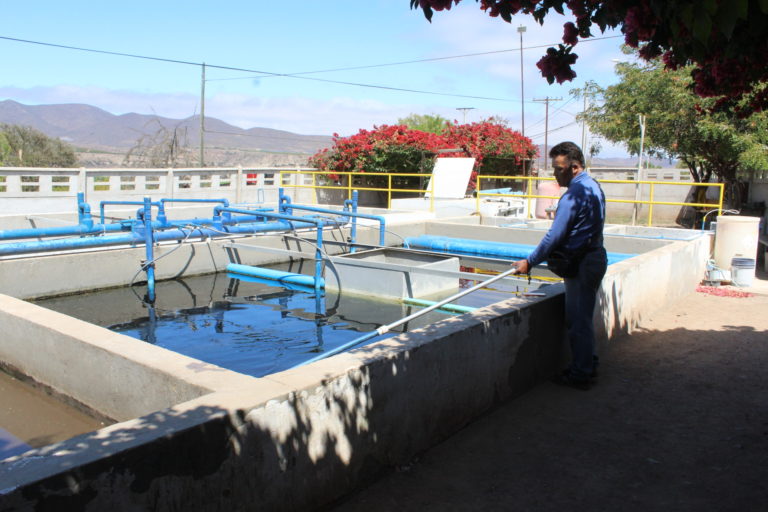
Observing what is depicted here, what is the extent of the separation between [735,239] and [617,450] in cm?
801

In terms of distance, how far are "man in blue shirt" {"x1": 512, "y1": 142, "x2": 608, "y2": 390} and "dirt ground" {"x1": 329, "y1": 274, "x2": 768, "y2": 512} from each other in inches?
11.8

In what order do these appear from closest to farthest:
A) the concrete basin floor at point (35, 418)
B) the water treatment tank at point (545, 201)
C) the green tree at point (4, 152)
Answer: the concrete basin floor at point (35, 418)
the water treatment tank at point (545, 201)
the green tree at point (4, 152)

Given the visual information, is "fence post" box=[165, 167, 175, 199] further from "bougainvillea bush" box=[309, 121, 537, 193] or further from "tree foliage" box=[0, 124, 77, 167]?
"tree foliage" box=[0, 124, 77, 167]

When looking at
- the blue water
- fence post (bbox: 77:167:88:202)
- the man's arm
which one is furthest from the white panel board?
the man's arm

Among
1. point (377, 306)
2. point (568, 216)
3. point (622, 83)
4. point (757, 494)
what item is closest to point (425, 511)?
point (757, 494)

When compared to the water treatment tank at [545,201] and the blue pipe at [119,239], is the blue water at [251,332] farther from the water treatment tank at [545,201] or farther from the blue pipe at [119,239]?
the water treatment tank at [545,201]

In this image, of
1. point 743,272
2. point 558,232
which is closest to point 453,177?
point 743,272

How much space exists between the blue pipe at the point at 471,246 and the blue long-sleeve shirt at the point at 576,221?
21.6ft

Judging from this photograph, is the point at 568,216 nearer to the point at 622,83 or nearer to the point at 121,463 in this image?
the point at 121,463

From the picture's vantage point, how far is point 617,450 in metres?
3.78

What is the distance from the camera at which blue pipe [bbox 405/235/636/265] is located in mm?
12093

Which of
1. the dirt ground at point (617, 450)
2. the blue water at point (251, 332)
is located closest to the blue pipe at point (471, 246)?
the blue water at point (251, 332)

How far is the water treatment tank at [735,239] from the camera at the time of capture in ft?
34.2

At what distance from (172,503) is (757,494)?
2.74 m
